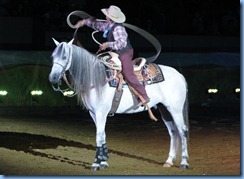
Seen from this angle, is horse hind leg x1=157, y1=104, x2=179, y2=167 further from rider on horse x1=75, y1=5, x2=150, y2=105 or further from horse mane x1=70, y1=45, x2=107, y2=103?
horse mane x1=70, y1=45, x2=107, y2=103

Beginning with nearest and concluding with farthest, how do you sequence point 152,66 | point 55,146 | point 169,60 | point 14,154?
point 152,66 < point 14,154 < point 55,146 < point 169,60

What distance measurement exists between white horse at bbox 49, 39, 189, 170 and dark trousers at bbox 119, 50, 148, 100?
0.17 meters

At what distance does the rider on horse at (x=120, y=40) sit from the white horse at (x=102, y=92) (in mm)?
187

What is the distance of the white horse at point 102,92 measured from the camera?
751 centimetres

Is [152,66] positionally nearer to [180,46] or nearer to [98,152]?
[98,152]

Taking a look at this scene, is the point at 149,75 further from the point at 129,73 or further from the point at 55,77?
the point at 55,77

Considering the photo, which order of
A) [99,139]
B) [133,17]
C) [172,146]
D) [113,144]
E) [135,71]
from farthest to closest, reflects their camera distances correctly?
[133,17] < [113,144] < [172,146] < [135,71] < [99,139]

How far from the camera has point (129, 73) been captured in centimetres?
780

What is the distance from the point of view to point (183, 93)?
8344mm

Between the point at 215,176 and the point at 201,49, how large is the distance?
10558 mm

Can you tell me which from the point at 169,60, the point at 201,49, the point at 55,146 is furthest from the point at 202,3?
the point at 55,146

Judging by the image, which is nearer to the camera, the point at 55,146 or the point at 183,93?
the point at 183,93

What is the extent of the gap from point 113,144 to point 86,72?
8.86ft

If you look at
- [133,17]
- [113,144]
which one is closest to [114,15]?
[113,144]
